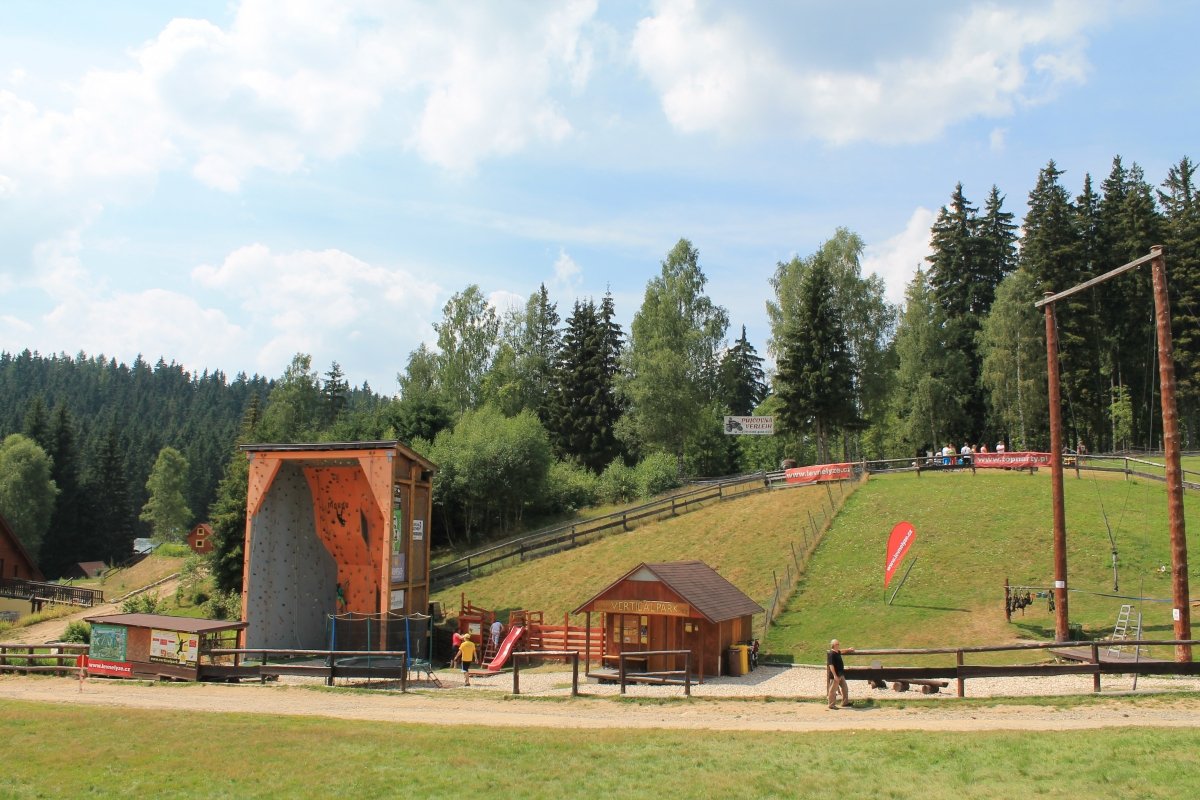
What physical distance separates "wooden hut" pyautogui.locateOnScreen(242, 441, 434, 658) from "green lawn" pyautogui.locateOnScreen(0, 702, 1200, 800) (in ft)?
47.1

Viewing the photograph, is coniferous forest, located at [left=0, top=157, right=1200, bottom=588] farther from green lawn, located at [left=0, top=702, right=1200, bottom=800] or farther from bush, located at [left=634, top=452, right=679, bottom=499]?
green lawn, located at [left=0, top=702, right=1200, bottom=800]

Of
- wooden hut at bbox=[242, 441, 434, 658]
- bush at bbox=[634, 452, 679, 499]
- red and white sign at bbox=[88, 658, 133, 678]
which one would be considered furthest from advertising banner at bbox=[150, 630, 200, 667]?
bush at bbox=[634, 452, 679, 499]

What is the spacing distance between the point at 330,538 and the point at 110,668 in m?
9.95

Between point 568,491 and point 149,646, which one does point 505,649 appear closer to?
point 149,646

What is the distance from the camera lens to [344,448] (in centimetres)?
2881

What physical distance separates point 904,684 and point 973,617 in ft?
30.3

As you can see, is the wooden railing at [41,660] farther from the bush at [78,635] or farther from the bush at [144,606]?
the bush at [144,606]

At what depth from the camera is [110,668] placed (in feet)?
77.4

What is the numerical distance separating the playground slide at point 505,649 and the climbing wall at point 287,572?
797 cm

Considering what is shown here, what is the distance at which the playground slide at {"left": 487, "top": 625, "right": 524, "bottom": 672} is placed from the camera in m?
27.1

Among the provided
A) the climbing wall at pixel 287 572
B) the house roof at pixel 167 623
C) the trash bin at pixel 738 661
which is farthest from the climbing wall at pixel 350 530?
the trash bin at pixel 738 661

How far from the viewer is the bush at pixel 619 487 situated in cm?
5200

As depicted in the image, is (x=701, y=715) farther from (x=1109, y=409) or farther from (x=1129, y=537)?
(x=1109, y=409)

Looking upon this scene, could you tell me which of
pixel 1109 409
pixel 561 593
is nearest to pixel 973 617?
pixel 561 593
